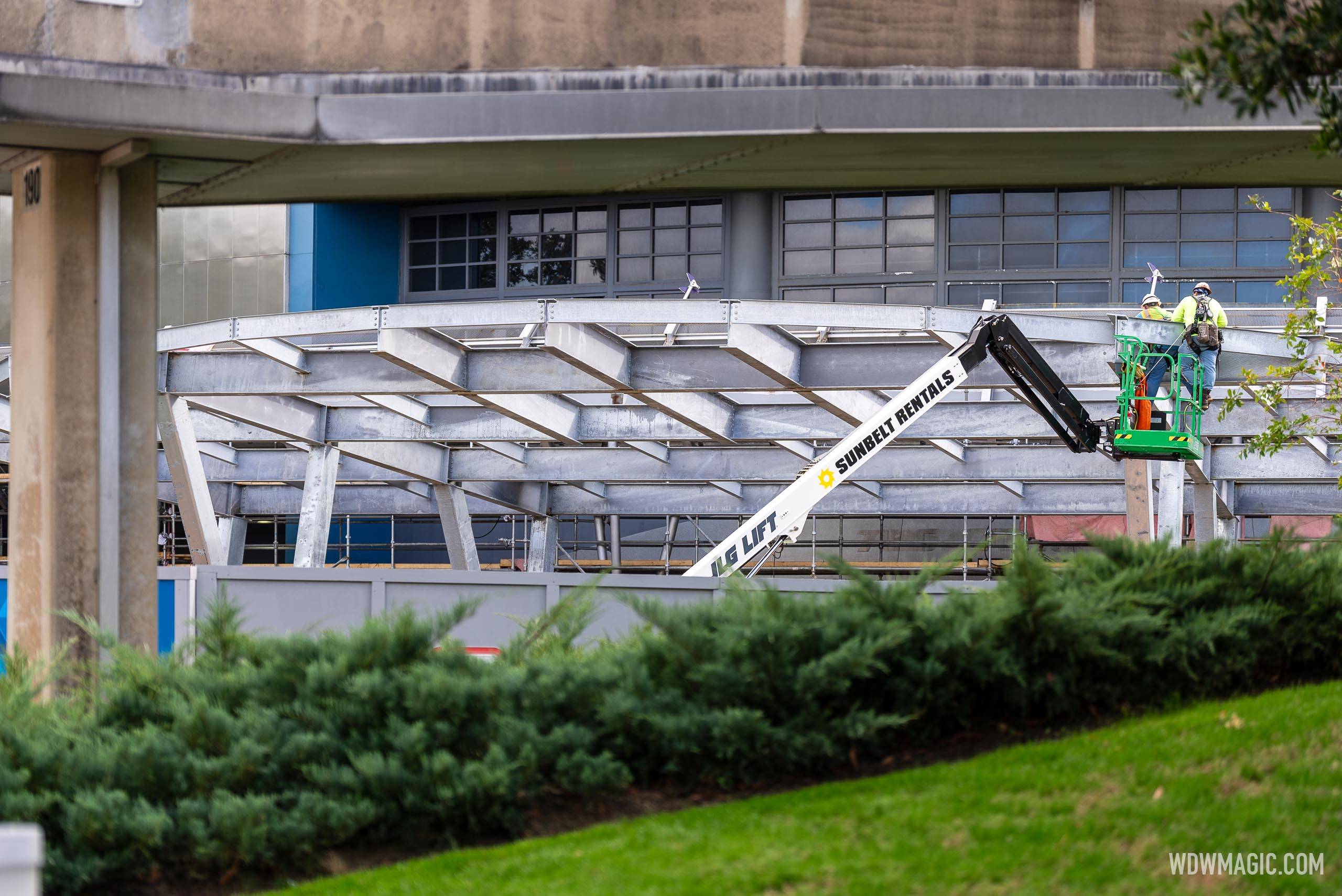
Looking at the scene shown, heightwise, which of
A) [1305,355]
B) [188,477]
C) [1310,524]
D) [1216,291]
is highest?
[1216,291]

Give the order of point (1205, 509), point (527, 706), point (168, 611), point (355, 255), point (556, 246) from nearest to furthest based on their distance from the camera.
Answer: point (527, 706) < point (168, 611) < point (1205, 509) < point (556, 246) < point (355, 255)

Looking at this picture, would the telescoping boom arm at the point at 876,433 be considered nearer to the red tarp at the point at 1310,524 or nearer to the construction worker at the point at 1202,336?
the construction worker at the point at 1202,336

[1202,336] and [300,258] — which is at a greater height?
[300,258]

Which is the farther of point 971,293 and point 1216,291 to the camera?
point 971,293

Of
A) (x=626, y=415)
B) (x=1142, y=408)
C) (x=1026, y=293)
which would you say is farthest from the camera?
(x=1026, y=293)

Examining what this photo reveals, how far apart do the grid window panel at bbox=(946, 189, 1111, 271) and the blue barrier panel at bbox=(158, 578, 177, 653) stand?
16.6 meters

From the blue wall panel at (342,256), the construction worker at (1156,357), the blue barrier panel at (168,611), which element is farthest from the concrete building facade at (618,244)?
the blue wall panel at (342,256)

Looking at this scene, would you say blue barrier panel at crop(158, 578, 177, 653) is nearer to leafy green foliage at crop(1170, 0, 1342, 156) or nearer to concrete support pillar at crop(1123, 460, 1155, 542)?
concrete support pillar at crop(1123, 460, 1155, 542)

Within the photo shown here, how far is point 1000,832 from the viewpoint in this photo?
230 inches

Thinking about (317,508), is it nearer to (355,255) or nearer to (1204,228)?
(355,255)

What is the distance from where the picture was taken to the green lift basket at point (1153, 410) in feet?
52.9

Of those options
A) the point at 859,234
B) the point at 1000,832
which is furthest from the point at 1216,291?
the point at 1000,832

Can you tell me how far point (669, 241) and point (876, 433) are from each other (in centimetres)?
1366

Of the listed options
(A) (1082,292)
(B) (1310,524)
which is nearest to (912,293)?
(A) (1082,292)
